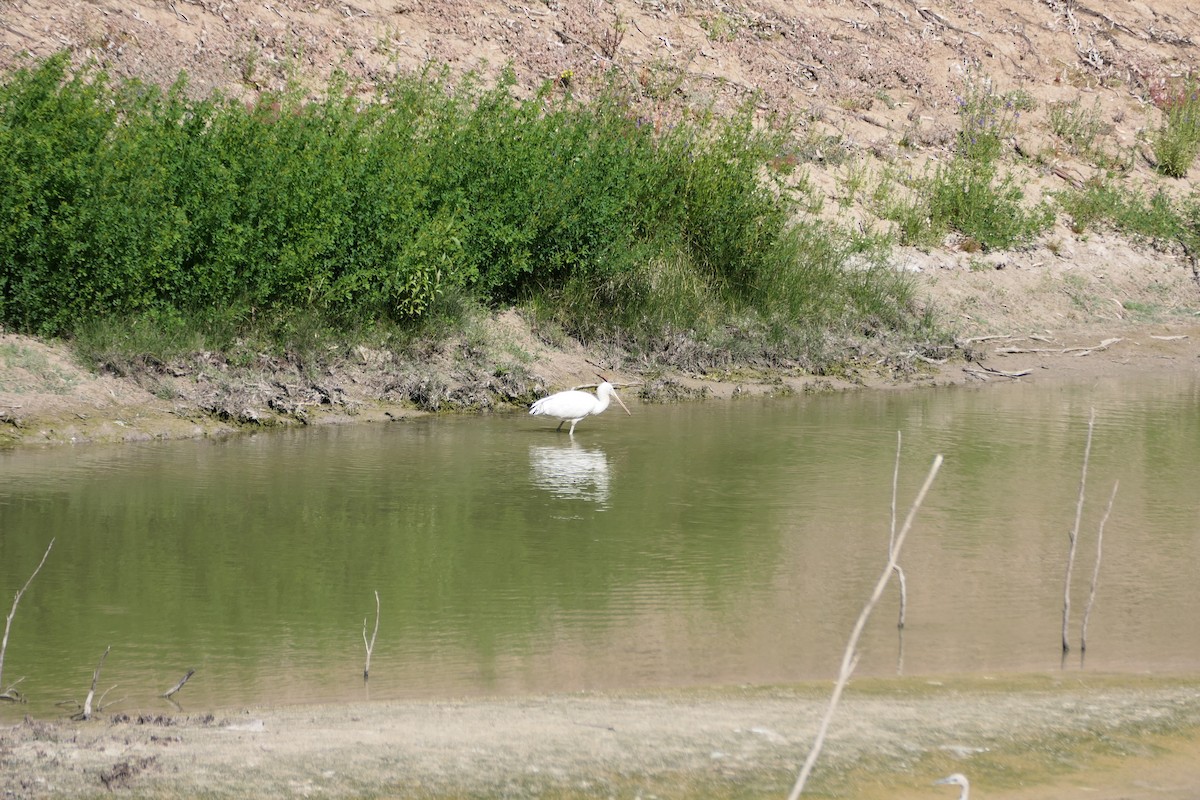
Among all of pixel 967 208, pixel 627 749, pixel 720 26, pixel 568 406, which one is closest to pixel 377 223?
pixel 568 406

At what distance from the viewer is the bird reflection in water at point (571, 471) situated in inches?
440

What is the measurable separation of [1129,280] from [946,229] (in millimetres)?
2966

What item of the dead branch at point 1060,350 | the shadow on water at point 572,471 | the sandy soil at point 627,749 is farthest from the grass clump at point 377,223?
the sandy soil at point 627,749

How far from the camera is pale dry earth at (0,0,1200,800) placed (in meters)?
5.15

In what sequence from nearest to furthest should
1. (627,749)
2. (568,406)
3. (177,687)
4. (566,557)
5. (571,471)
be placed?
(627,749)
(177,687)
(566,557)
(571,471)
(568,406)

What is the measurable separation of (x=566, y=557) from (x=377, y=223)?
6.61 m

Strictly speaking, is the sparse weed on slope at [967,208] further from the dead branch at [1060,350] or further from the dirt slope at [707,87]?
the dead branch at [1060,350]

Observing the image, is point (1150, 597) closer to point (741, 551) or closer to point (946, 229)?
point (741, 551)

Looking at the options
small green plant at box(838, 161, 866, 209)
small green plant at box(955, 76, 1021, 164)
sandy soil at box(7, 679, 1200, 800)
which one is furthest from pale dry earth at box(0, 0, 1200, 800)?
small green plant at box(955, 76, 1021, 164)

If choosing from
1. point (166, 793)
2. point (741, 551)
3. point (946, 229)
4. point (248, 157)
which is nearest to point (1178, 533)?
point (741, 551)

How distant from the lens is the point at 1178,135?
25.8 meters

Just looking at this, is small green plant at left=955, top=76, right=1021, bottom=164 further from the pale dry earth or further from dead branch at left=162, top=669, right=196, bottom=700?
dead branch at left=162, top=669, right=196, bottom=700

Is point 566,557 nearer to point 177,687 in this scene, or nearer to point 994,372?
point 177,687

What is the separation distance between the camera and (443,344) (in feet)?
51.3
